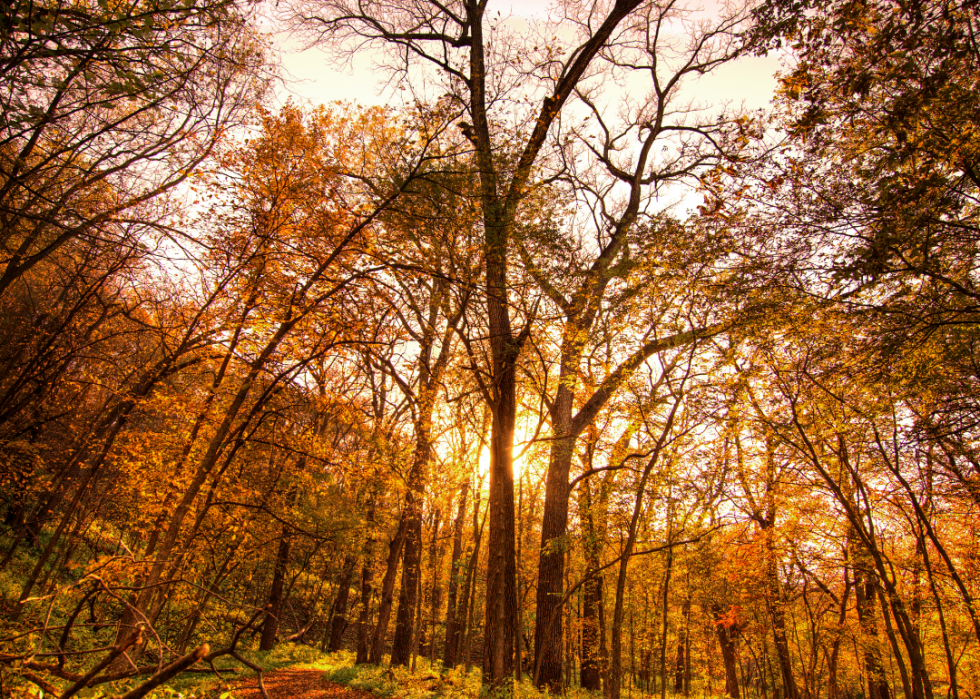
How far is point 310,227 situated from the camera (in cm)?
668

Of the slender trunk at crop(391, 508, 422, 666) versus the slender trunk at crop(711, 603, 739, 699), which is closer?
the slender trunk at crop(391, 508, 422, 666)

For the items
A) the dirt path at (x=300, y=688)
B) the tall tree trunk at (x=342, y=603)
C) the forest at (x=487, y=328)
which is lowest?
the dirt path at (x=300, y=688)

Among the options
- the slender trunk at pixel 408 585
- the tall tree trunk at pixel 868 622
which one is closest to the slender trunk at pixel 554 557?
the slender trunk at pixel 408 585

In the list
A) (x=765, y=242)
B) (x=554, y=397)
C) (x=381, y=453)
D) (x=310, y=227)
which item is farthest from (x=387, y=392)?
(x=765, y=242)

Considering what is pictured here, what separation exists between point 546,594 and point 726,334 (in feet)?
21.0

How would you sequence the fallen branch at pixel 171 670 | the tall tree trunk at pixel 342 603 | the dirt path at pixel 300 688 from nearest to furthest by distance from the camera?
the fallen branch at pixel 171 670, the dirt path at pixel 300 688, the tall tree trunk at pixel 342 603

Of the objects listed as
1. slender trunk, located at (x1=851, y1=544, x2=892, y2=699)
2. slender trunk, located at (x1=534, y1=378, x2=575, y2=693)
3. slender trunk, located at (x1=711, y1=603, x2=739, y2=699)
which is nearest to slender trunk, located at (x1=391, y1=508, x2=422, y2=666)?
slender trunk, located at (x1=534, y1=378, x2=575, y2=693)

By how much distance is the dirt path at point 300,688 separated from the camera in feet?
31.8

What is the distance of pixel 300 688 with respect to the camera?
10844 millimetres

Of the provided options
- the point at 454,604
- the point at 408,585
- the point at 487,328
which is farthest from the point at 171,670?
the point at 454,604

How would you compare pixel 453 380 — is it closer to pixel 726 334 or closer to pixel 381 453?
pixel 381 453

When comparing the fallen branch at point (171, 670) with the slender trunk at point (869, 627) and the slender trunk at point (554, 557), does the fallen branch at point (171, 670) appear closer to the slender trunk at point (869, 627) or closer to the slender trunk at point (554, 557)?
the slender trunk at point (554, 557)

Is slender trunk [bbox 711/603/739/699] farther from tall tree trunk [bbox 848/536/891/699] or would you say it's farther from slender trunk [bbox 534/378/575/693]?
slender trunk [bbox 534/378/575/693]

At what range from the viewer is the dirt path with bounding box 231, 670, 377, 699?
9.70m
